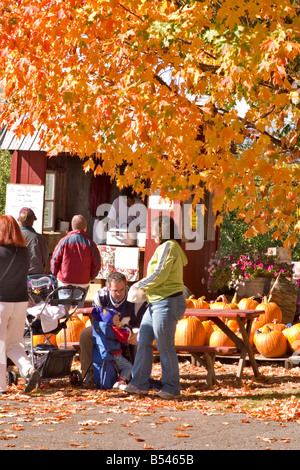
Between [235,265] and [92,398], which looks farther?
[235,265]

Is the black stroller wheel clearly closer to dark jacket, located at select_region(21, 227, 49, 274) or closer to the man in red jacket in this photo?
the man in red jacket

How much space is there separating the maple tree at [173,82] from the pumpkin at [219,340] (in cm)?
254

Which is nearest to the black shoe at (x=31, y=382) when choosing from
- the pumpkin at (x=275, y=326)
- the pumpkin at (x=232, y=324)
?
the pumpkin at (x=232, y=324)

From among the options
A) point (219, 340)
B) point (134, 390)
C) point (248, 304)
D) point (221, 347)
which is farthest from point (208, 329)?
point (134, 390)

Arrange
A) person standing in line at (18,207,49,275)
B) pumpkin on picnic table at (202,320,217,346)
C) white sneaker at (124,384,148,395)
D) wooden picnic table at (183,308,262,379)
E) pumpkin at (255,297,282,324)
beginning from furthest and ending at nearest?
pumpkin at (255,297,282,324)
pumpkin on picnic table at (202,320,217,346)
person standing in line at (18,207,49,275)
wooden picnic table at (183,308,262,379)
white sneaker at (124,384,148,395)

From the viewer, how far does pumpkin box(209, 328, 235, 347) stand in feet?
39.6

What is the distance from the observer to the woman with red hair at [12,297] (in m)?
9.60

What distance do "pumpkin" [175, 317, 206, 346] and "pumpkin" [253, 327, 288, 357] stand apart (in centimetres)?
84

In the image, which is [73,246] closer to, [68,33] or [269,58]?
[68,33]

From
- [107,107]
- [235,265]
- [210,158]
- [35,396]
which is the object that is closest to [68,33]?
[107,107]

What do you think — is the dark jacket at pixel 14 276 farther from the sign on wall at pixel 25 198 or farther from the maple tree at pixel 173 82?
the sign on wall at pixel 25 198

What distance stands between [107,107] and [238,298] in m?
6.28

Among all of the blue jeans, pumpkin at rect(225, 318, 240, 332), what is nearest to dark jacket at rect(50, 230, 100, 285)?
the blue jeans
